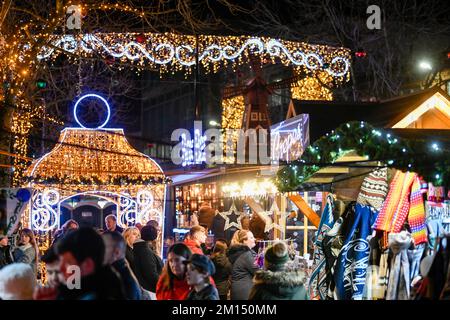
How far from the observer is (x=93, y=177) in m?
16.7

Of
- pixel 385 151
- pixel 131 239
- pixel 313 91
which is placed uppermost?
pixel 313 91

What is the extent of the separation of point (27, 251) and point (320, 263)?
5509 millimetres

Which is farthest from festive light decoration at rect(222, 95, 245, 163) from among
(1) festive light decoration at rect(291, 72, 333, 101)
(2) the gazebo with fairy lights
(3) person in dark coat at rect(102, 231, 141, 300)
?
(3) person in dark coat at rect(102, 231, 141, 300)

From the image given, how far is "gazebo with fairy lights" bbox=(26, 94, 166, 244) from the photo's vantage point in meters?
16.6

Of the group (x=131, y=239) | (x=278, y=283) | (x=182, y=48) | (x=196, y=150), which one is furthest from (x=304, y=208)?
(x=278, y=283)

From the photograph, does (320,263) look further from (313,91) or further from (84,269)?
(313,91)

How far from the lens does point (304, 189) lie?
1310 centimetres

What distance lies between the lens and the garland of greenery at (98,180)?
16172 mm

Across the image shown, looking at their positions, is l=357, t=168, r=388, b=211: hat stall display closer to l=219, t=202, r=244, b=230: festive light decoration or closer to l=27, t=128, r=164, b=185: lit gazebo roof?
l=27, t=128, r=164, b=185: lit gazebo roof

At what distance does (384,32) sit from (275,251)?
20.1 m

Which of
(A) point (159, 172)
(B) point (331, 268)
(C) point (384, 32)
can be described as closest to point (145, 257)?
(B) point (331, 268)

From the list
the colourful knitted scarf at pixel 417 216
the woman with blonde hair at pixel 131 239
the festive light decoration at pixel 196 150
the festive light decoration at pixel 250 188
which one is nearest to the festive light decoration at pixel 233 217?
the festive light decoration at pixel 250 188

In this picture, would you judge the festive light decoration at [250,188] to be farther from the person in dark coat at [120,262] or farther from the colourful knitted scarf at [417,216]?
the person in dark coat at [120,262]
